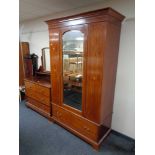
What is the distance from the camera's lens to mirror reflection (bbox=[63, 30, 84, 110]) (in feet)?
6.79

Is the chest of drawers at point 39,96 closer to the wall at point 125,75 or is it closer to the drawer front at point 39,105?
the drawer front at point 39,105

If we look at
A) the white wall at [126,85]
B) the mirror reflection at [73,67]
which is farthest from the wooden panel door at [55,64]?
the white wall at [126,85]

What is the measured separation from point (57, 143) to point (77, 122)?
18.7 inches

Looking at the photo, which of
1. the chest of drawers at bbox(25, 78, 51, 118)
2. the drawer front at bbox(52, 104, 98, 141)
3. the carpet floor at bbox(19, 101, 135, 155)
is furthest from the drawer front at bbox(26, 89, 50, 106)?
the carpet floor at bbox(19, 101, 135, 155)

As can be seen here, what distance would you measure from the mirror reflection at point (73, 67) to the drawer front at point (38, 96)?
1.83ft

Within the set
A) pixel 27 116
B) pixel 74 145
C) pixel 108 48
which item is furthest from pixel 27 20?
pixel 74 145

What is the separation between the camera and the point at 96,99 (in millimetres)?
1946

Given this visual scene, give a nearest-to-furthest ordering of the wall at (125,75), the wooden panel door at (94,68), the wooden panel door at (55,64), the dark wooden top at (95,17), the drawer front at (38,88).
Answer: the dark wooden top at (95,17)
the wooden panel door at (94,68)
the wall at (125,75)
the wooden panel door at (55,64)
the drawer front at (38,88)

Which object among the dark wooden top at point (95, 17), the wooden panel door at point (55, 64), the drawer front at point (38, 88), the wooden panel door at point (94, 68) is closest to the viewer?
the dark wooden top at point (95, 17)

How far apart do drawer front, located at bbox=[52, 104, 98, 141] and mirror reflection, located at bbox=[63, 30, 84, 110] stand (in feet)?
0.62

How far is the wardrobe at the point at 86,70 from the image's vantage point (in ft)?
5.84

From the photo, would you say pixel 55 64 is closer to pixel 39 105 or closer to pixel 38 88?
pixel 38 88

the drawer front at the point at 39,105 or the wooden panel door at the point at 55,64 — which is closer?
the wooden panel door at the point at 55,64
